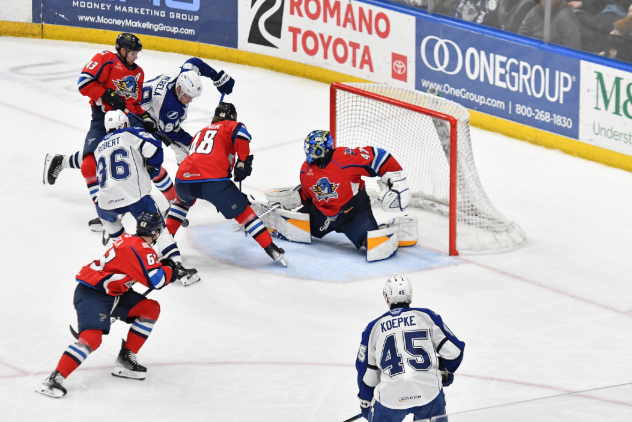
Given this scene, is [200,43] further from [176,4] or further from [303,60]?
[303,60]

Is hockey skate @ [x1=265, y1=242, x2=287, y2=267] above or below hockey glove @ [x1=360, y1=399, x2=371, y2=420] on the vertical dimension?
below

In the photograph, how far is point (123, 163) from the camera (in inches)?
273

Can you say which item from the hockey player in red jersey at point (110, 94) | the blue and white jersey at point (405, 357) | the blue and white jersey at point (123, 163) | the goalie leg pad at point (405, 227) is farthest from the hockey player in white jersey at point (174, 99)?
the blue and white jersey at point (405, 357)

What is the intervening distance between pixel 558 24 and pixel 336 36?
2.59m

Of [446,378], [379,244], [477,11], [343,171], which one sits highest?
[477,11]

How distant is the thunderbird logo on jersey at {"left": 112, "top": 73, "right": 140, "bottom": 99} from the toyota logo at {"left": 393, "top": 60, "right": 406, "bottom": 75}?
3333mm

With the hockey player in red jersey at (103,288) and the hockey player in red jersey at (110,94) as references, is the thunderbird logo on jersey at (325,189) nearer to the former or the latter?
the hockey player in red jersey at (110,94)

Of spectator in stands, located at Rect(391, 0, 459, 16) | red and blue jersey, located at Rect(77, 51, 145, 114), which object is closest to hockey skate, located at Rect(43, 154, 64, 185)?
red and blue jersey, located at Rect(77, 51, 145, 114)

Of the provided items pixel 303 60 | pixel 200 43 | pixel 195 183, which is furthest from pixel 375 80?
pixel 195 183

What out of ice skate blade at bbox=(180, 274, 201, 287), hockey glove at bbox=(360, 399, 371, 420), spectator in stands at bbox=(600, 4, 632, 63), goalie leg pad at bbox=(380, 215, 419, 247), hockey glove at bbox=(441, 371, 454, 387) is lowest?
ice skate blade at bbox=(180, 274, 201, 287)

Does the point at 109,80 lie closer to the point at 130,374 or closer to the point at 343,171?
the point at 343,171

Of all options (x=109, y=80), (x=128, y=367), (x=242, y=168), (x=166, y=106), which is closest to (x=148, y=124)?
(x=166, y=106)

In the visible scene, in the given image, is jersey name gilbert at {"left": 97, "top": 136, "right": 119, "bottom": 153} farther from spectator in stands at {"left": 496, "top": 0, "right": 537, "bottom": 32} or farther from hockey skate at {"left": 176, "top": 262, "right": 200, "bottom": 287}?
spectator in stands at {"left": 496, "top": 0, "right": 537, "bottom": 32}

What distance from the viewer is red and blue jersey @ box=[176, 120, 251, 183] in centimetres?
710
